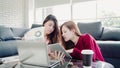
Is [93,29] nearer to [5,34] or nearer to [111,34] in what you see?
[111,34]

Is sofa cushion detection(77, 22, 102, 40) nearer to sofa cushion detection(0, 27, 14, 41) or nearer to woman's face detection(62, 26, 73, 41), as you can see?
sofa cushion detection(0, 27, 14, 41)

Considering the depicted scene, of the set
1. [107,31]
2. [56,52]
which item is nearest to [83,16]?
[107,31]

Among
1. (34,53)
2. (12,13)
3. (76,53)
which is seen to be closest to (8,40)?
(12,13)

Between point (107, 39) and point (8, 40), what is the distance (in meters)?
2.02

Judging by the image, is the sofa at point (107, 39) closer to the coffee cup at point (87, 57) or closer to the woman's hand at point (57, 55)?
the woman's hand at point (57, 55)

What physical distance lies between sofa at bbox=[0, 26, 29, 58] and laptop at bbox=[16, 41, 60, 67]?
198cm

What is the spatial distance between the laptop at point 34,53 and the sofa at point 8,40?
6.48ft

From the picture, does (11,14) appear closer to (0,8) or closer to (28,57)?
(0,8)

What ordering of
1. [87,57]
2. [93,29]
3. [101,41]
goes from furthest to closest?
1. [93,29]
2. [101,41]
3. [87,57]

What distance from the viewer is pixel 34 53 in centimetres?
101

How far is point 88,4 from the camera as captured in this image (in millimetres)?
4156

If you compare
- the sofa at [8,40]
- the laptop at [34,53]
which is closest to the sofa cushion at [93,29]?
the sofa at [8,40]

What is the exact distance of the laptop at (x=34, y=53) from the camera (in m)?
0.96

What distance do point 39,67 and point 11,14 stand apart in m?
3.88
